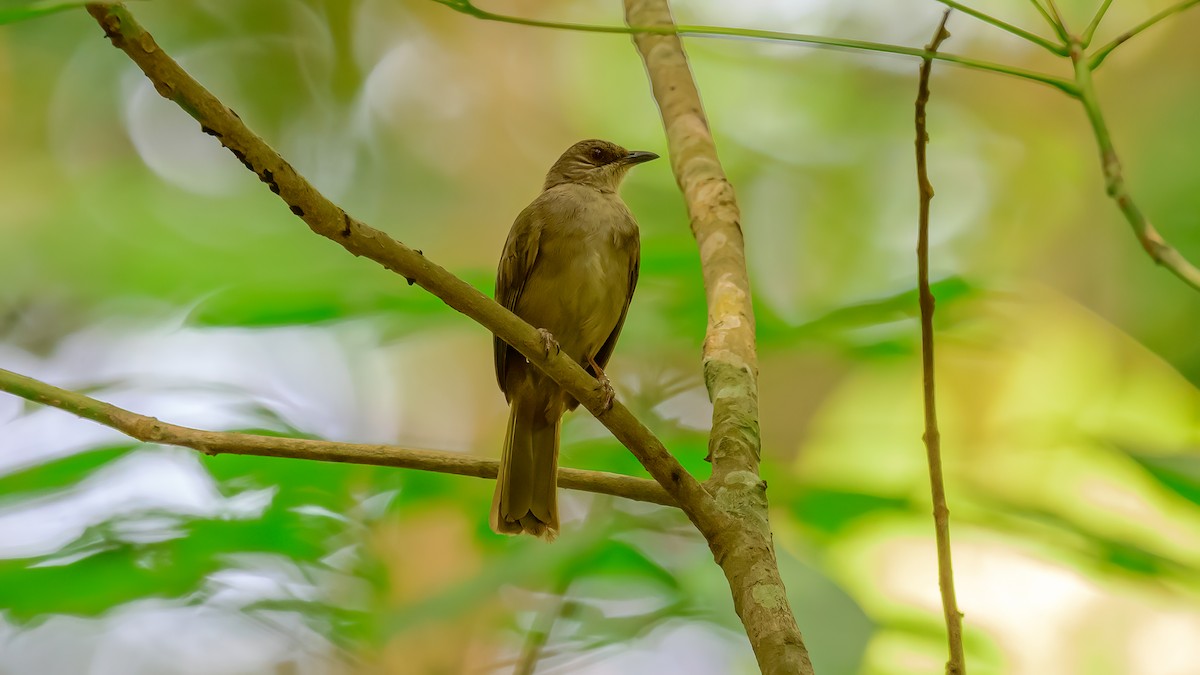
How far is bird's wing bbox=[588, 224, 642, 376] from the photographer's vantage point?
14.1 feet

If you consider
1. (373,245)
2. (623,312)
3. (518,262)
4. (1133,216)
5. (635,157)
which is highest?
(635,157)

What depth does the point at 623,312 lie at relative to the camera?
4.39 m

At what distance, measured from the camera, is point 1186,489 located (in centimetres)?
217

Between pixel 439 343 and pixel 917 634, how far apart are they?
17.2 ft

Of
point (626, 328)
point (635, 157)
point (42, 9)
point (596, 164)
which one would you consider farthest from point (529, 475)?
point (42, 9)

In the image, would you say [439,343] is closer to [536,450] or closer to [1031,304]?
[536,450]

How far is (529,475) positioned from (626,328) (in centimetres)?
64

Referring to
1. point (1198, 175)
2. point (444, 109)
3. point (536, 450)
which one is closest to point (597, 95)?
point (444, 109)

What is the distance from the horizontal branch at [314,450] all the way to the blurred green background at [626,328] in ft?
0.49

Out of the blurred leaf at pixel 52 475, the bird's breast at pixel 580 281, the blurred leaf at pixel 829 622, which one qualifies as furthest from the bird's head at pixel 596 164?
the blurred leaf at pixel 829 622

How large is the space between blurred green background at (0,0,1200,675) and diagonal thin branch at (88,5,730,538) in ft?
1.05

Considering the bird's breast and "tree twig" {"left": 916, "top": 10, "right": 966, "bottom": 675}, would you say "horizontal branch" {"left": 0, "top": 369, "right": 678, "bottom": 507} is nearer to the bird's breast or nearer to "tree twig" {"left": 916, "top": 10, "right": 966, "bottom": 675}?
"tree twig" {"left": 916, "top": 10, "right": 966, "bottom": 675}

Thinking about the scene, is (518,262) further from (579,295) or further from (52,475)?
(52,475)

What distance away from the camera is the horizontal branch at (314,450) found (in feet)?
7.66
